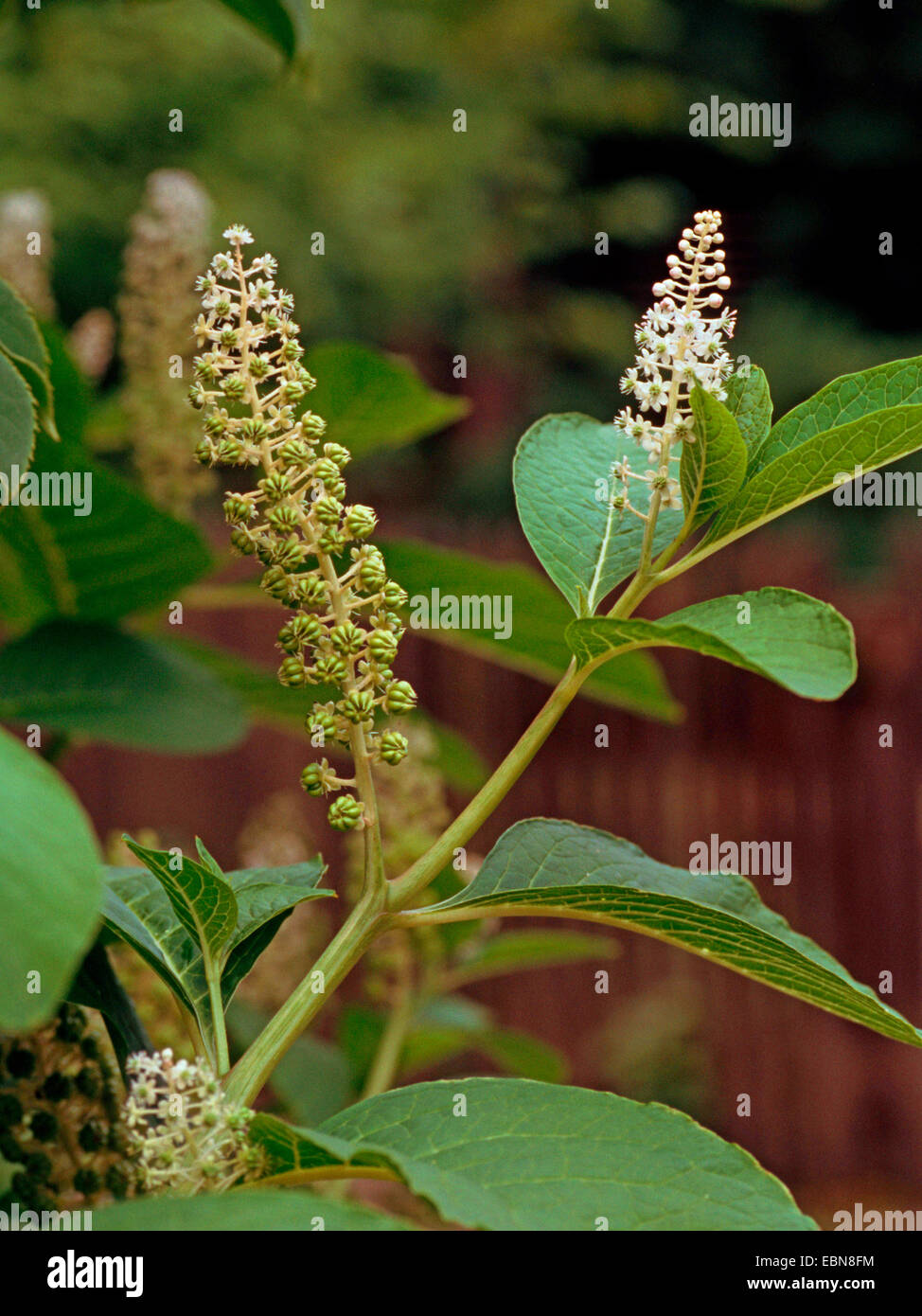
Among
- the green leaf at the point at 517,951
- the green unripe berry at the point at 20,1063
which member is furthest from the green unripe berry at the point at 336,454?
the green leaf at the point at 517,951

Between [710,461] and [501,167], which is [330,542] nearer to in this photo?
[710,461]

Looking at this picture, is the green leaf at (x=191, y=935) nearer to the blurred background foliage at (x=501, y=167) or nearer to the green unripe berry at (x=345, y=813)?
the green unripe berry at (x=345, y=813)

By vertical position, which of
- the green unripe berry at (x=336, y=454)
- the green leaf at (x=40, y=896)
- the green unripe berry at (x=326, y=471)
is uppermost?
the green unripe berry at (x=336, y=454)

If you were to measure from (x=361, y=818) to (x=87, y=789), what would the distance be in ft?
15.1

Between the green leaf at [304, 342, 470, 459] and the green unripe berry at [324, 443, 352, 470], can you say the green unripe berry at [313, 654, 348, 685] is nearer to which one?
the green unripe berry at [324, 443, 352, 470]

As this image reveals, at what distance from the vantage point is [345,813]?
57 cm

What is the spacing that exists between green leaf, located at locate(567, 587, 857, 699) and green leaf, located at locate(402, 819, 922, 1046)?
111 mm

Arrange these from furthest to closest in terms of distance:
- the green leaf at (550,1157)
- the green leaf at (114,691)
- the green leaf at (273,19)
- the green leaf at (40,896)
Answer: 1. the green leaf at (114,691)
2. the green leaf at (273,19)
3. the green leaf at (550,1157)
4. the green leaf at (40,896)

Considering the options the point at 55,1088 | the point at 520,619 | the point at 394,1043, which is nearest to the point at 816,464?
the point at 55,1088

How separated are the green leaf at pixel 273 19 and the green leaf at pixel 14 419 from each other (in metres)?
0.36

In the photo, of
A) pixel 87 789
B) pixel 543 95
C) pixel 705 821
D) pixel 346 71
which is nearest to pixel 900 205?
pixel 543 95

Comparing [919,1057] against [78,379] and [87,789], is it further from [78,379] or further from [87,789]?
[78,379]

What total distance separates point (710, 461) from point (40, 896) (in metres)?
0.37

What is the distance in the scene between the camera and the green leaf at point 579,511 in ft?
2.19
